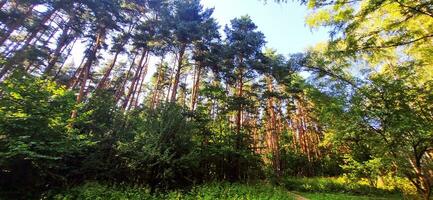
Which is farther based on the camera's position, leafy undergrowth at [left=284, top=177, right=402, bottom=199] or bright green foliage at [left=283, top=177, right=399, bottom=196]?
bright green foliage at [left=283, top=177, right=399, bottom=196]

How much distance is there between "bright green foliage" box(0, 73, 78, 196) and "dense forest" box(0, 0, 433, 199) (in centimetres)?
3

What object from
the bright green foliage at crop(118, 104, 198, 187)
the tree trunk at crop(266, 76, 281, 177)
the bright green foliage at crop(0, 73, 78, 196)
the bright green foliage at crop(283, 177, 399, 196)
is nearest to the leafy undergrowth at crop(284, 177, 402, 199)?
the bright green foliage at crop(283, 177, 399, 196)

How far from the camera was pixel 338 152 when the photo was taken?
92.8 feet

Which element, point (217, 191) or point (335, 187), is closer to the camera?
point (217, 191)

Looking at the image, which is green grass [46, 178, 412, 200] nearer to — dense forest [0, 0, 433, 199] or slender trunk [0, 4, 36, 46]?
dense forest [0, 0, 433, 199]

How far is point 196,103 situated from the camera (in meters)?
18.8

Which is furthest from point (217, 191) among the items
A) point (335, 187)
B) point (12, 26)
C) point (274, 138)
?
point (12, 26)

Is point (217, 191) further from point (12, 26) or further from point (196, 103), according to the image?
point (12, 26)

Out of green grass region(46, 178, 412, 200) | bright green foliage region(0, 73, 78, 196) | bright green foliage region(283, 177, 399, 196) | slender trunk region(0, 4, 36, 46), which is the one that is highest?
slender trunk region(0, 4, 36, 46)

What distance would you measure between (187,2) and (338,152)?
22284 millimetres

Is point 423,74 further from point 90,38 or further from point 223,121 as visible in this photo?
point 90,38

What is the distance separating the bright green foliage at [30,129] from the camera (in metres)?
7.53

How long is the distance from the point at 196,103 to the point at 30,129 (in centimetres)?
1170

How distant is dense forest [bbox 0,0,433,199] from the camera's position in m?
6.90
